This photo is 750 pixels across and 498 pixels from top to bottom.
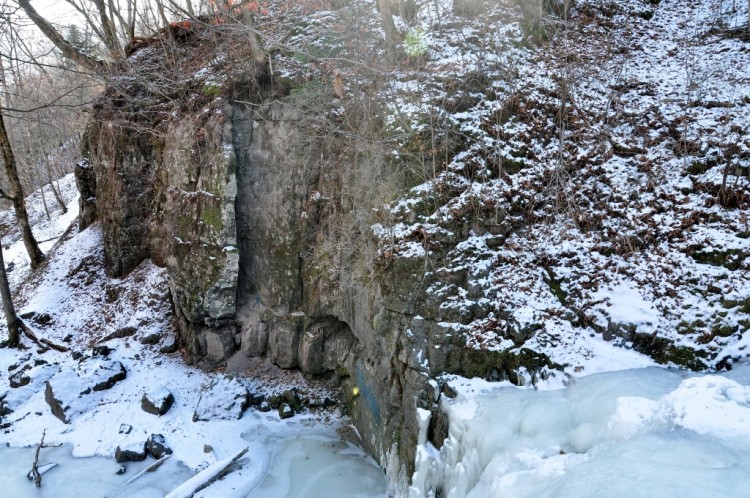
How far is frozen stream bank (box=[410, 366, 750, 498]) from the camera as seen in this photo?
A: 11.5 ft

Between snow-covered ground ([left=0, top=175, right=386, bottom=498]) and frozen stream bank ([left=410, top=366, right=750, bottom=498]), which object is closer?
frozen stream bank ([left=410, top=366, right=750, bottom=498])

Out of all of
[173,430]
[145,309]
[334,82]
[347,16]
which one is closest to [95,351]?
[145,309]

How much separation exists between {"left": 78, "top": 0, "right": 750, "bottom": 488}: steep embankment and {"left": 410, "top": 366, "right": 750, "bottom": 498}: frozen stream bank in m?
0.48

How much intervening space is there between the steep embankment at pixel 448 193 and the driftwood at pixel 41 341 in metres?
3.22

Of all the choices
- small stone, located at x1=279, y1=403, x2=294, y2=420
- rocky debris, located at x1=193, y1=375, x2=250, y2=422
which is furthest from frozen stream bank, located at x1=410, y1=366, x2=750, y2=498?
rocky debris, located at x1=193, y1=375, x2=250, y2=422

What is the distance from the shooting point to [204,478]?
7480 mm

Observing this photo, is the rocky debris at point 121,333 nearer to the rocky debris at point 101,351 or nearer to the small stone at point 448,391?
the rocky debris at point 101,351

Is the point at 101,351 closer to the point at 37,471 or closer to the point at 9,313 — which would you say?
the point at 9,313

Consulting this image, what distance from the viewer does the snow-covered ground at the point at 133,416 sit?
770 cm

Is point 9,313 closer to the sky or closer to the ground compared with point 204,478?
closer to the sky

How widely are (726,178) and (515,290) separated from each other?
3309 millimetres

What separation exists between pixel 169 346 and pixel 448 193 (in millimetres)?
8148

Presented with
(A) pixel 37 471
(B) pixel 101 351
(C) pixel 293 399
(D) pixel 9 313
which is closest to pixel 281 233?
(C) pixel 293 399

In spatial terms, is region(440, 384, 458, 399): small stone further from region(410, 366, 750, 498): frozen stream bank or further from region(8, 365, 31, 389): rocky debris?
region(8, 365, 31, 389): rocky debris
